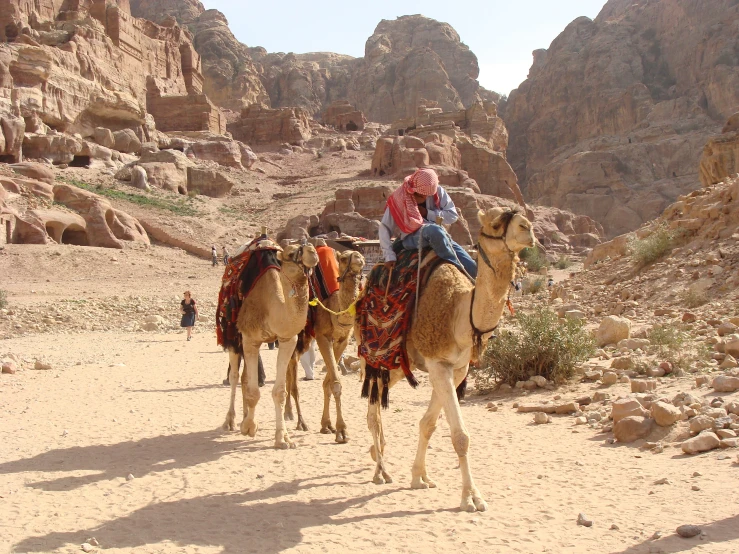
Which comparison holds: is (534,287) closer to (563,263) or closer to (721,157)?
(721,157)

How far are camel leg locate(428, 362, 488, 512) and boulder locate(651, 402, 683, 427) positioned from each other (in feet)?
7.64

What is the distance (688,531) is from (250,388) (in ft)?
13.9

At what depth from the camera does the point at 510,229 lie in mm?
4684

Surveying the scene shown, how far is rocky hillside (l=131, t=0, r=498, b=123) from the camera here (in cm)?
9212

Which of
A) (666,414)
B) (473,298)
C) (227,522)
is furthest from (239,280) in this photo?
(666,414)

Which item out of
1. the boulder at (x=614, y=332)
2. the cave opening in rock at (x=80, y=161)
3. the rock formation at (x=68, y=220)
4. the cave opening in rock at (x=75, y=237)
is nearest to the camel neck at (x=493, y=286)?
the boulder at (x=614, y=332)

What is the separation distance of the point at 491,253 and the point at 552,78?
9591 centimetres

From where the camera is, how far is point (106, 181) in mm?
38719

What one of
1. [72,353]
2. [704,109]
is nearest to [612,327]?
[72,353]

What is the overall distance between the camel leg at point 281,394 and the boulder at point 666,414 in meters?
3.30

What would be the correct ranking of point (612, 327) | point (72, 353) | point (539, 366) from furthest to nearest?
point (72, 353)
point (612, 327)
point (539, 366)

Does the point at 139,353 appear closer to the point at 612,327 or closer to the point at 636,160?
the point at 612,327

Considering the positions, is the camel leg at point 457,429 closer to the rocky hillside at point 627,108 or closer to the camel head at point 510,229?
the camel head at point 510,229

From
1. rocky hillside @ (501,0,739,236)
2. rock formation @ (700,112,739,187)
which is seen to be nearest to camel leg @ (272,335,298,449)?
rock formation @ (700,112,739,187)
